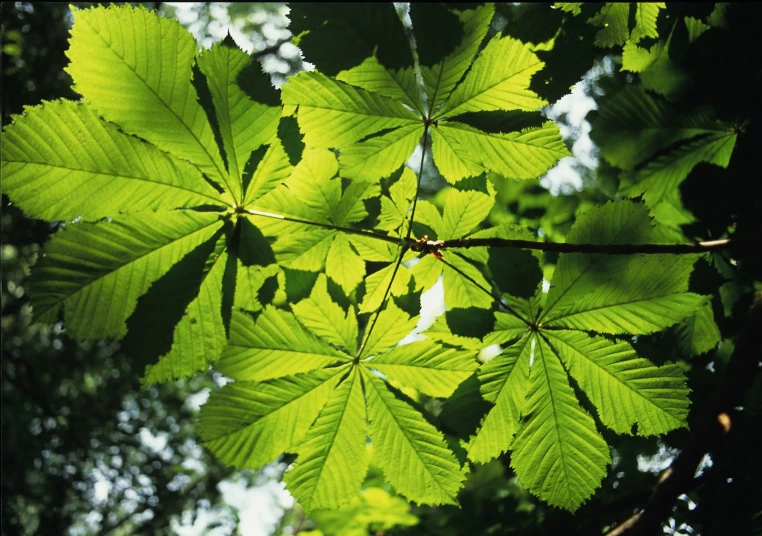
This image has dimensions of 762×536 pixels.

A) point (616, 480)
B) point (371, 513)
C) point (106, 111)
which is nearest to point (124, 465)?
point (371, 513)

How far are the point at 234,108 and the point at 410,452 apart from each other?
36.0 inches

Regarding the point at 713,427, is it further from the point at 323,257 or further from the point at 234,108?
the point at 234,108

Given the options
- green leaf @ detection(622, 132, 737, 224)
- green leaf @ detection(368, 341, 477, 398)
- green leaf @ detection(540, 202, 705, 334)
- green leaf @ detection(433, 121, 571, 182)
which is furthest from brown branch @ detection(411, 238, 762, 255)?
green leaf @ detection(622, 132, 737, 224)

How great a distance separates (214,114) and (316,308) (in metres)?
0.52

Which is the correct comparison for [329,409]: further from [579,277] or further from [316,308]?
[579,277]

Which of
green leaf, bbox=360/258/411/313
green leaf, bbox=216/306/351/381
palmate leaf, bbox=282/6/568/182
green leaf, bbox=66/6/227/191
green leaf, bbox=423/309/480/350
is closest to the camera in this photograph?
green leaf, bbox=66/6/227/191

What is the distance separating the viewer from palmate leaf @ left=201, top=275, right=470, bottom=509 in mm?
1118

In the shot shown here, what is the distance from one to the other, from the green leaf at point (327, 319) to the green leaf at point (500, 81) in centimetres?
57

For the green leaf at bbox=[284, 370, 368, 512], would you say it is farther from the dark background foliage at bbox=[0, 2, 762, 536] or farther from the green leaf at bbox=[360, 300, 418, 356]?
the dark background foliage at bbox=[0, 2, 762, 536]

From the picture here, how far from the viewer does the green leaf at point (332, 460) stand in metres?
1.14

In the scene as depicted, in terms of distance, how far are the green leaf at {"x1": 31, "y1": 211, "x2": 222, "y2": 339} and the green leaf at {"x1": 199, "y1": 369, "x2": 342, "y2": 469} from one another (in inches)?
11.2

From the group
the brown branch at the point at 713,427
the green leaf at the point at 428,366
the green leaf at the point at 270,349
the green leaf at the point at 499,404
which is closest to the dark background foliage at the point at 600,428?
the brown branch at the point at 713,427

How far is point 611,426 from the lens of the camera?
1.15m

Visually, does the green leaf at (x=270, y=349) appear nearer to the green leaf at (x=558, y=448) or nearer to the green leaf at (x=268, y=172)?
the green leaf at (x=268, y=172)
